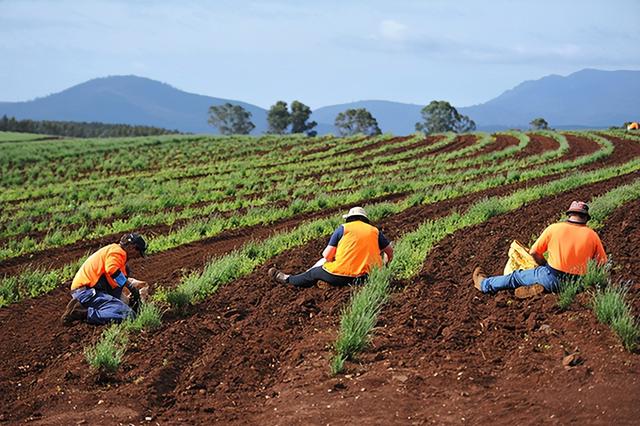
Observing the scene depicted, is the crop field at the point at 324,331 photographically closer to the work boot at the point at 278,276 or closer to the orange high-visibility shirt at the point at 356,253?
the work boot at the point at 278,276

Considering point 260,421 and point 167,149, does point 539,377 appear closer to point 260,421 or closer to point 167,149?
point 260,421

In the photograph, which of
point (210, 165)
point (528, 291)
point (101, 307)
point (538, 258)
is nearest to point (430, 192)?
point (538, 258)

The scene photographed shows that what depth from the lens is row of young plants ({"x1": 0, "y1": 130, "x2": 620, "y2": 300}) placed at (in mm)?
14602

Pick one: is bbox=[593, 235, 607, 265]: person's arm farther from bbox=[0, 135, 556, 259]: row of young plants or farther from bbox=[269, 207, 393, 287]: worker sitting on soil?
bbox=[0, 135, 556, 259]: row of young plants

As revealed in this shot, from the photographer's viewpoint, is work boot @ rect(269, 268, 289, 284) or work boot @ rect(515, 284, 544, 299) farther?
work boot @ rect(269, 268, 289, 284)

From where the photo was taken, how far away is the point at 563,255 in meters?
8.55

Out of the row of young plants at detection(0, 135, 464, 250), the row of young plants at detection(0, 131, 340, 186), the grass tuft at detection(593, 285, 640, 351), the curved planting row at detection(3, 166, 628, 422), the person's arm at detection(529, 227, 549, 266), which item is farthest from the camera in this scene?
the row of young plants at detection(0, 131, 340, 186)

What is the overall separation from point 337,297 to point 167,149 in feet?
158

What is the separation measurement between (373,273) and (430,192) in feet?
36.7

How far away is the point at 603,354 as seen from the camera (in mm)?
6625

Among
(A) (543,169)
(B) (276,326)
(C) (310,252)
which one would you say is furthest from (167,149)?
(B) (276,326)

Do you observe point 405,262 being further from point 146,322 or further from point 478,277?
point 146,322

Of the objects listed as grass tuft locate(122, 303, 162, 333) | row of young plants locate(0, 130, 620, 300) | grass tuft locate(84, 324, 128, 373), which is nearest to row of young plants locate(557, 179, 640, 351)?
grass tuft locate(122, 303, 162, 333)

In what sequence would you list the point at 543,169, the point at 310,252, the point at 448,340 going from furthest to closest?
the point at 543,169 < the point at 310,252 < the point at 448,340
